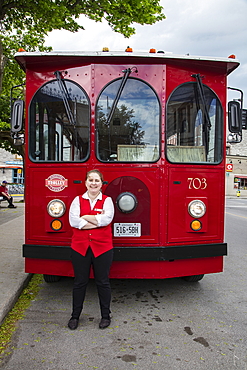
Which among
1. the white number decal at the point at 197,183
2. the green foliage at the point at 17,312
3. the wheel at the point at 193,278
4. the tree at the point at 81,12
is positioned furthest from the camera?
the tree at the point at 81,12

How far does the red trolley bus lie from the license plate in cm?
1

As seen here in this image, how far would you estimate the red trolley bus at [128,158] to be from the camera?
4164 mm

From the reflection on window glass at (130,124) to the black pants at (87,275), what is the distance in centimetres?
126

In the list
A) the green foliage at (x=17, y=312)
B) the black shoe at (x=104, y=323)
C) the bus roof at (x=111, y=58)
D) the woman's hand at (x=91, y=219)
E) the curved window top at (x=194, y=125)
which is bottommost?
the green foliage at (x=17, y=312)

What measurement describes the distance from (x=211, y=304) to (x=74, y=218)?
226 cm

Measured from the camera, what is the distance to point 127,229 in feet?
13.6

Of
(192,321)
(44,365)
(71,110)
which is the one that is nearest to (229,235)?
(192,321)

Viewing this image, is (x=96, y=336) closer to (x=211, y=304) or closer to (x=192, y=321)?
(x=192, y=321)

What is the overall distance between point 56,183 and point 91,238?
1.01 meters

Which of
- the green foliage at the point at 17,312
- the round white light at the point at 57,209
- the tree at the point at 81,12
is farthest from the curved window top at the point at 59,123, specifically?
the tree at the point at 81,12

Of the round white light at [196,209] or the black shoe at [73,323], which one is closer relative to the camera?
the black shoe at [73,323]

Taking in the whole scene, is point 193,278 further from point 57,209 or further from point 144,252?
point 57,209

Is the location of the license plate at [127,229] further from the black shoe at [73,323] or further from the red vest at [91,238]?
the black shoe at [73,323]

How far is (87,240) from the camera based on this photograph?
3598 millimetres
